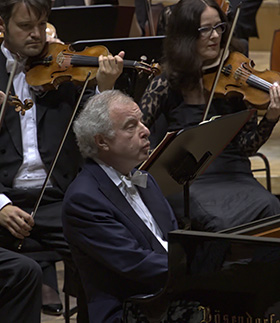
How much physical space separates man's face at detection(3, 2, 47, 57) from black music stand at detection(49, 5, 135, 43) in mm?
423

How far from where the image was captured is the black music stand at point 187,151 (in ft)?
6.37

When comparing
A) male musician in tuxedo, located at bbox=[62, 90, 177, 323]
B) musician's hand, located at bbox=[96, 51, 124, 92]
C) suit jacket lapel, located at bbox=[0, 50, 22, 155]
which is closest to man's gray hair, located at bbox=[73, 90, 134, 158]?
male musician in tuxedo, located at bbox=[62, 90, 177, 323]

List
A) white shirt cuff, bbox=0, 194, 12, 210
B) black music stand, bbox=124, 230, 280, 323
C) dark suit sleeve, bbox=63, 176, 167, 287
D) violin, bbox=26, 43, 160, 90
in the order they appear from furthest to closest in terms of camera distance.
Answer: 1. violin, bbox=26, 43, 160, 90
2. white shirt cuff, bbox=0, 194, 12, 210
3. dark suit sleeve, bbox=63, 176, 167, 287
4. black music stand, bbox=124, 230, 280, 323

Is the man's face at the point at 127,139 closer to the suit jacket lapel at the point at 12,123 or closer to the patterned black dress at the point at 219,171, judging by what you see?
the suit jacket lapel at the point at 12,123

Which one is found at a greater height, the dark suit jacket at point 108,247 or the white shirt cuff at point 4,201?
the dark suit jacket at point 108,247

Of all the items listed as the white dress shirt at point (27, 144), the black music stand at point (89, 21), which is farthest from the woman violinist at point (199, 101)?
the white dress shirt at point (27, 144)

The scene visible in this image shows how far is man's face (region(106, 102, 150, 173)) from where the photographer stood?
1.84 meters

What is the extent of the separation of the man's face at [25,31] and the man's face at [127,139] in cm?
52

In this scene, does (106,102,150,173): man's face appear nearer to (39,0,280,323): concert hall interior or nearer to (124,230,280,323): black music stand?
(124,230,280,323): black music stand

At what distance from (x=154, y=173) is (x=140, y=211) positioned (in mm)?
266

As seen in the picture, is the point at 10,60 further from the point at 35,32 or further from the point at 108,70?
the point at 108,70

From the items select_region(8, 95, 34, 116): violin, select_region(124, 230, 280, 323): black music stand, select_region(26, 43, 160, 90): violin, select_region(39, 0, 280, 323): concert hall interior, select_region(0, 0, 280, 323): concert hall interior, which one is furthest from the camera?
select_region(39, 0, 280, 323): concert hall interior

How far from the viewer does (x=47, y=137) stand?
7.65ft

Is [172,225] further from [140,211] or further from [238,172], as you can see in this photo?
[238,172]
